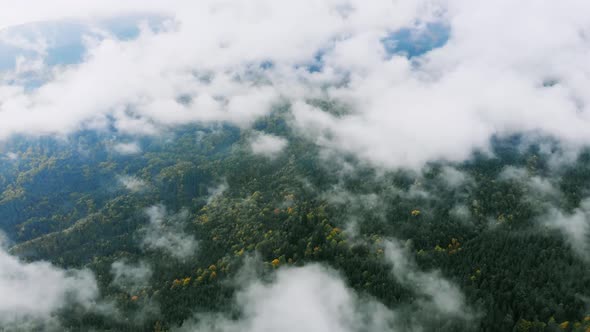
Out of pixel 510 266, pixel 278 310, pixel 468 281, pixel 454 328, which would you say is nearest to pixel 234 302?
pixel 278 310

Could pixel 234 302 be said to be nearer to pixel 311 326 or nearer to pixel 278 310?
pixel 278 310

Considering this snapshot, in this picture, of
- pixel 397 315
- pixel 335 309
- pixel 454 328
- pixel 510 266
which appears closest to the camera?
pixel 454 328

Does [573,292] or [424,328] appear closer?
[424,328]

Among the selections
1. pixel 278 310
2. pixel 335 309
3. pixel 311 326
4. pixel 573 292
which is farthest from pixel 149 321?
pixel 573 292

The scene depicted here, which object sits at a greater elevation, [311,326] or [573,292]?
Answer: [573,292]

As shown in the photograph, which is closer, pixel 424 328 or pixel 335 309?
pixel 424 328

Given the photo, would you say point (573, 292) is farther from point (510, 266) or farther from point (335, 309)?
point (335, 309)

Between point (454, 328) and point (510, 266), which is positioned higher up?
point (510, 266)

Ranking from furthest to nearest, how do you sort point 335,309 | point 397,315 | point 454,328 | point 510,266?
A: point 510,266
point 335,309
point 397,315
point 454,328

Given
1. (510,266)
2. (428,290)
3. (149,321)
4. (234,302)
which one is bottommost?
(149,321)
